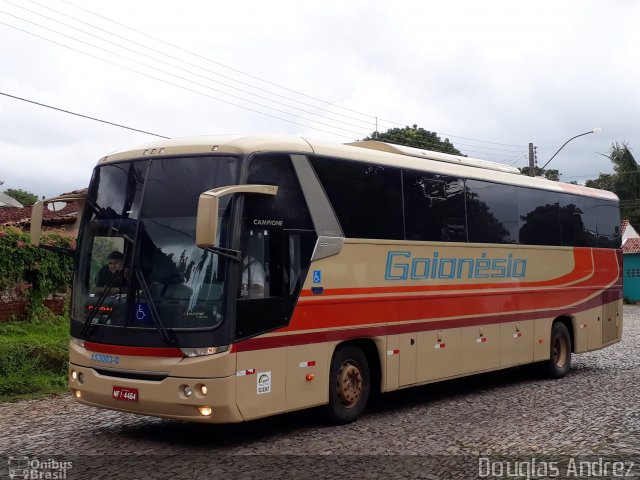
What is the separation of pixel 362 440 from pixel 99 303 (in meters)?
3.40

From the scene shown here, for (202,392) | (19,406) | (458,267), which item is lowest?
(19,406)

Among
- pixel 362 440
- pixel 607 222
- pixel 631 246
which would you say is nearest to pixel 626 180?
pixel 631 246

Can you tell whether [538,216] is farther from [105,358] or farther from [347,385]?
[105,358]

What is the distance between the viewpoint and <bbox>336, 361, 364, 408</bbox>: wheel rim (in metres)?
9.93

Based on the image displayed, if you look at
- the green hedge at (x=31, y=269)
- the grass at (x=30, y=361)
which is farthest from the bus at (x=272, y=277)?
the green hedge at (x=31, y=269)

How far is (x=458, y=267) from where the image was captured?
1208cm

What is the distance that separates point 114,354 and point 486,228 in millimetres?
6754

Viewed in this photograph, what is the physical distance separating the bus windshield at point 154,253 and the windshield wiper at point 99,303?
0.04 ft

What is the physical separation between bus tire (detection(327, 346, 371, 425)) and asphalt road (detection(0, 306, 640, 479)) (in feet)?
0.68

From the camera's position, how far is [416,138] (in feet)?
161

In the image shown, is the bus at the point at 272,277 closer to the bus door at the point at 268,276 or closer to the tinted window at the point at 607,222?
the bus door at the point at 268,276

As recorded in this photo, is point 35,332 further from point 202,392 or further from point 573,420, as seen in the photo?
point 573,420

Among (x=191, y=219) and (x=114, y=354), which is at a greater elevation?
(x=191, y=219)

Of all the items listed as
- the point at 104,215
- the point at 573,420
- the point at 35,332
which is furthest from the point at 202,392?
the point at 35,332
